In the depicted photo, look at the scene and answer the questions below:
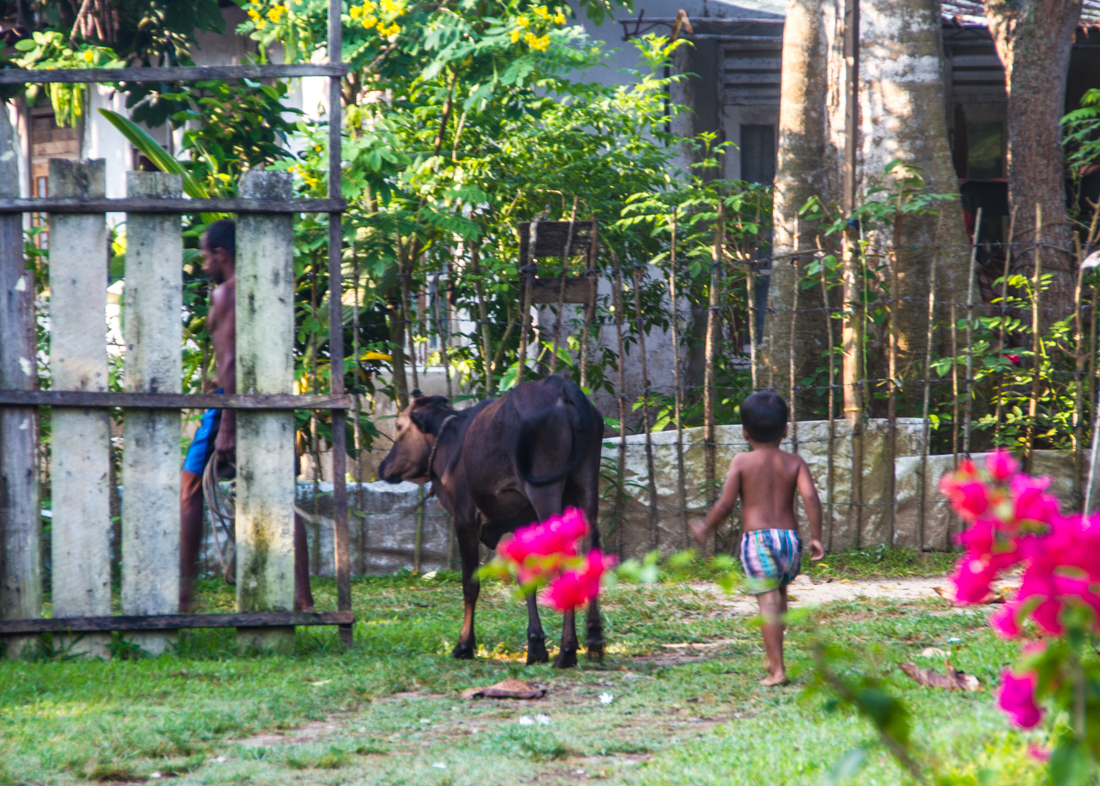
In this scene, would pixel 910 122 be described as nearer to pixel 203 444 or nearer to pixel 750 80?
pixel 750 80

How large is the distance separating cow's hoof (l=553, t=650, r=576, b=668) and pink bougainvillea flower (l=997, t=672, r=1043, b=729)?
137 inches

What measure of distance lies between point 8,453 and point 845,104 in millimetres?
6757

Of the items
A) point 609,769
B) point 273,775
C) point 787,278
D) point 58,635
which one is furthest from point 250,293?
point 787,278

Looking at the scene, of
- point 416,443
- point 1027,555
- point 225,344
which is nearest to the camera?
point 1027,555

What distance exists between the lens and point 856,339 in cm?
815

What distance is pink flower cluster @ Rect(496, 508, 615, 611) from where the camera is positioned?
1.62 metres

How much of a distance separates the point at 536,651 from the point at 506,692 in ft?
2.23

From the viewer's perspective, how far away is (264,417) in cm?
503

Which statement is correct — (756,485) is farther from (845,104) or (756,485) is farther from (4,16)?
(4,16)

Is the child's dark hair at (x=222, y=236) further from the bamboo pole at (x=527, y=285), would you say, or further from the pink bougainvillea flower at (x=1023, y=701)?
the pink bougainvillea flower at (x=1023, y=701)

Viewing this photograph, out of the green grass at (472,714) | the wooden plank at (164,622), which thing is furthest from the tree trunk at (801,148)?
the wooden plank at (164,622)

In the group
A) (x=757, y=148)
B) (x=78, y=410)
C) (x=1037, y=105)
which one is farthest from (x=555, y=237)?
(x=757, y=148)

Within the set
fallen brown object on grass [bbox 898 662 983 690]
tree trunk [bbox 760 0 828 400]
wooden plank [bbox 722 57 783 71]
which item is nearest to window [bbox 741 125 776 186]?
wooden plank [bbox 722 57 783 71]

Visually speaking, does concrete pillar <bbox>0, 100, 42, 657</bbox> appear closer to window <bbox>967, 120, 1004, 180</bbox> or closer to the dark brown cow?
the dark brown cow
